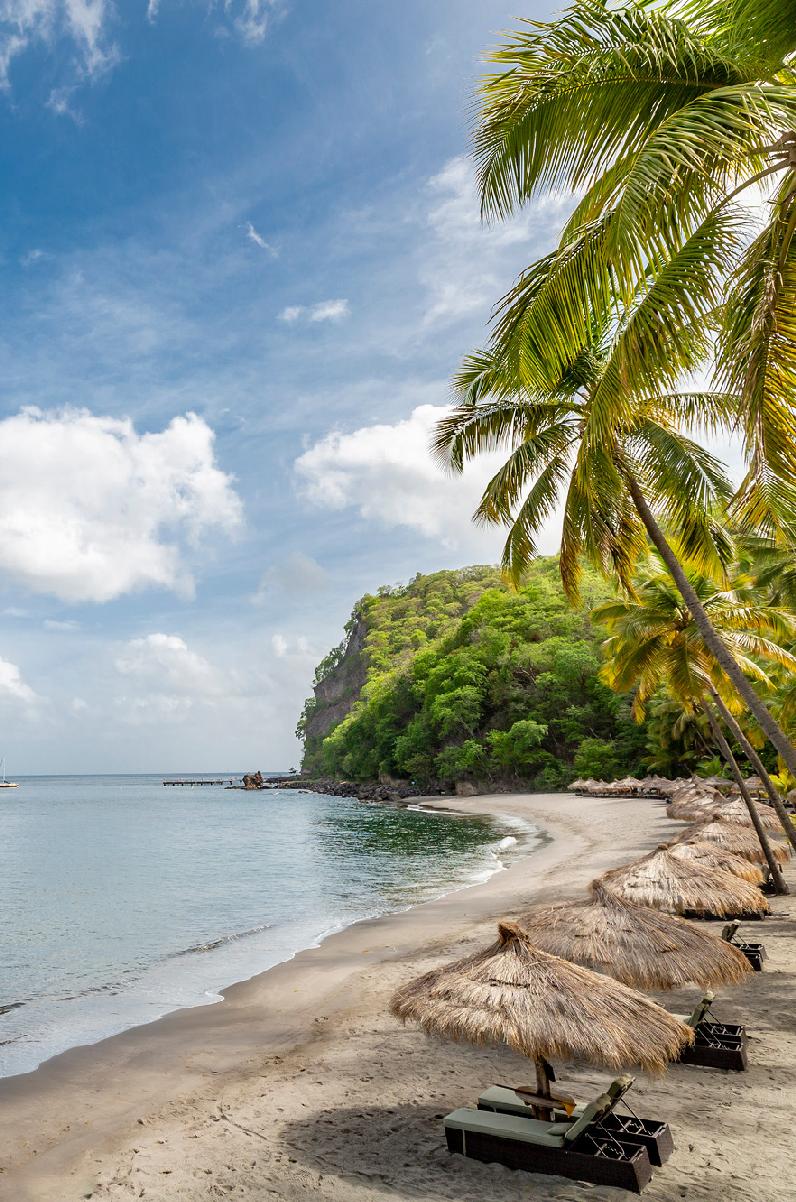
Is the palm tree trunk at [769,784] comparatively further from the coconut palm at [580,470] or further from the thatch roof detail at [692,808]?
the thatch roof detail at [692,808]

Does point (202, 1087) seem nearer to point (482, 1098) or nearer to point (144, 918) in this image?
point (482, 1098)

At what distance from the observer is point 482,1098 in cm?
588

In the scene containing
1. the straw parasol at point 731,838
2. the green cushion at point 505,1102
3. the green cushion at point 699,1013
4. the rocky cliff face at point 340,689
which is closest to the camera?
the green cushion at point 505,1102

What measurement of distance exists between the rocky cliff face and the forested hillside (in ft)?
92.9

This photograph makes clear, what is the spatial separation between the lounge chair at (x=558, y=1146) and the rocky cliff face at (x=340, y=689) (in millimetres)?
111484

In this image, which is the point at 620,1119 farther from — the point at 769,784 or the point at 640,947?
the point at 769,784

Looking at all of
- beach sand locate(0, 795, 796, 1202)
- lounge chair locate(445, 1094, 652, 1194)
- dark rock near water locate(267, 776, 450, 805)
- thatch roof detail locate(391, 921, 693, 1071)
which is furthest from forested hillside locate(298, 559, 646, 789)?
lounge chair locate(445, 1094, 652, 1194)

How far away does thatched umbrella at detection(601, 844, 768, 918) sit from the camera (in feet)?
35.7

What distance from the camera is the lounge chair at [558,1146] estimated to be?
4988 millimetres

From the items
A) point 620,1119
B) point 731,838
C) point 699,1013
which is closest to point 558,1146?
point 620,1119

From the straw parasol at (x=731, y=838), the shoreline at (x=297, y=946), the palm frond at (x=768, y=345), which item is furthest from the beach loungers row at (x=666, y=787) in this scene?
the palm frond at (x=768, y=345)

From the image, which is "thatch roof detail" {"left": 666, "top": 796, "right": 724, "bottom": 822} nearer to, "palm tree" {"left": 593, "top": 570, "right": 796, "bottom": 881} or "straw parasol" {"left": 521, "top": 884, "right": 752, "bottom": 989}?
"palm tree" {"left": 593, "top": 570, "right": 796, "bottom": 881}

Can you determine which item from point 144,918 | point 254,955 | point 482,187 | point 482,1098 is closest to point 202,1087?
point 482,1098

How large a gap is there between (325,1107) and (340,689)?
12414 centimetres
